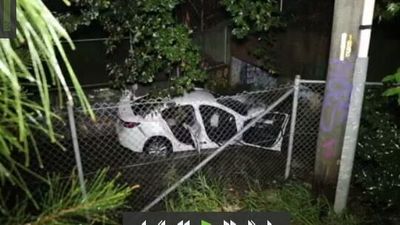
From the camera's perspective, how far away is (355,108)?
12.4 feet

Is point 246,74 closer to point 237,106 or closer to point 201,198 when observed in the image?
point 237,106

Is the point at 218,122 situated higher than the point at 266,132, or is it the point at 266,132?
the point at 218,122

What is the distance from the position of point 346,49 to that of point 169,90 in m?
2.64

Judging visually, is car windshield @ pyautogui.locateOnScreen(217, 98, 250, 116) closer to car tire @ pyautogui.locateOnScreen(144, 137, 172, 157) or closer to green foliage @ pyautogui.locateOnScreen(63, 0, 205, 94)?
car tire @ pyautogui.locateOnScreen(144, 137, 172, 157)

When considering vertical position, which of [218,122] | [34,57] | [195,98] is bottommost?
[218,122]

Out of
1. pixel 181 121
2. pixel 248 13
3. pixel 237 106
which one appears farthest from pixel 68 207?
pixel 237 106

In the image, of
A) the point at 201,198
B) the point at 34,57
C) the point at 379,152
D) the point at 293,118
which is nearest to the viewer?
the point at 34,57

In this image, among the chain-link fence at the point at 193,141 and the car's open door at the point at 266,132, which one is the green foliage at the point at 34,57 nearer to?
the chain-link fence at the point at 193,141

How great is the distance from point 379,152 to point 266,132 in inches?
94.2

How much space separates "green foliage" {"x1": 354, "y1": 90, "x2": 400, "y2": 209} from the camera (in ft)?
13.5

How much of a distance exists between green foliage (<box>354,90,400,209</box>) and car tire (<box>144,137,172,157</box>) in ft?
10.0

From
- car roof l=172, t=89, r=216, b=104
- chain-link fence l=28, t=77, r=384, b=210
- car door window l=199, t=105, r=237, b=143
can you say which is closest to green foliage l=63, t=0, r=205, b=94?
chain-link fence l=28, t=77, r=384, b=210

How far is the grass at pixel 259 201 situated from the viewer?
4.31 meters

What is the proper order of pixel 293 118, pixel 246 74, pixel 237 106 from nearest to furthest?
1. pixel 293 118
2. pixel 237 106
3. pixel 246 74
